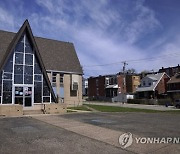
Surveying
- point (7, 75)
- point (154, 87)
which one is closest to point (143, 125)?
point (7, 75)

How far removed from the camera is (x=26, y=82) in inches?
1081

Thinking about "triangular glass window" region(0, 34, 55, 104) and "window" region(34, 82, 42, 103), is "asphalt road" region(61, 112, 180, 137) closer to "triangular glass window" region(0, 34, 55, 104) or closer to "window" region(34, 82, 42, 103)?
"window" region(34, 82, 42, 103)

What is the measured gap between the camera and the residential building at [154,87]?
68438 mm

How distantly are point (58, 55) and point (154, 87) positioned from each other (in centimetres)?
3699

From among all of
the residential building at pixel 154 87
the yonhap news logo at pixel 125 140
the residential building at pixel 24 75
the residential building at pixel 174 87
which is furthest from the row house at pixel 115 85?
the yonhap news logo at pixel 125 140

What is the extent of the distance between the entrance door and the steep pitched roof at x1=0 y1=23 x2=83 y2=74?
974 centimetres

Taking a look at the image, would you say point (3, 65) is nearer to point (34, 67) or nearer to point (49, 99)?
point (34, 67)

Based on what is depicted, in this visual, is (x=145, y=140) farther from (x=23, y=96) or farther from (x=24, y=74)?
(x=24, y=74)

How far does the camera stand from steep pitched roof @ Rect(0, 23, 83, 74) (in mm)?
37562

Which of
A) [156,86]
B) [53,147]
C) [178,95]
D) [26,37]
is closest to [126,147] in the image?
[53,147]

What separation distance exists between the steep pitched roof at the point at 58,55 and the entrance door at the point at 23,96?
974 cm

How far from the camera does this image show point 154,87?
67.8 metres

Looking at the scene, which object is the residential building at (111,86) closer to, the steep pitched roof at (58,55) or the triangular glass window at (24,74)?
the steep pitched roof at (58,55)

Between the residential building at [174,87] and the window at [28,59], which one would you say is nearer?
the window at [28,59]
